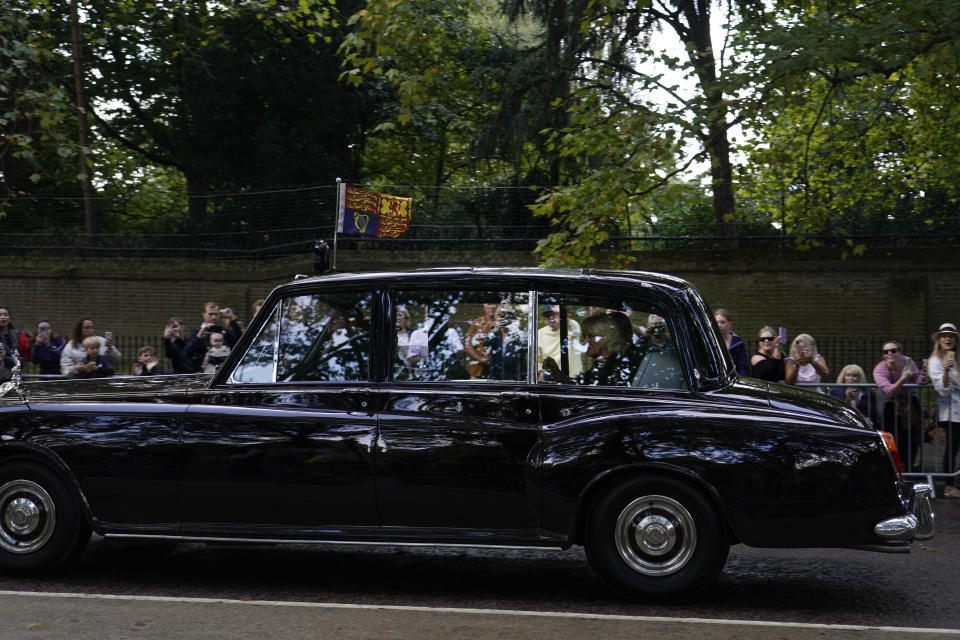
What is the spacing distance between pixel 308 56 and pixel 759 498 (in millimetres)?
20564

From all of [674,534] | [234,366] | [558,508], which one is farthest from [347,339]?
[674,534]

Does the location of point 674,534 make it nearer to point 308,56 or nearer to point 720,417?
point 720,417

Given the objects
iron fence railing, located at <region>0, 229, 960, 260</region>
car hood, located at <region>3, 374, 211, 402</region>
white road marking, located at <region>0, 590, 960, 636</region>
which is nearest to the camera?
white road marking, located at <region>0, 590, 960, 636</region>

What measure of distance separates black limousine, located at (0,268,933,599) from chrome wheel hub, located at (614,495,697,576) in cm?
1

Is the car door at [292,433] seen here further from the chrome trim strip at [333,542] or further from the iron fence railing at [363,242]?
the iron fence railing at [363,242]

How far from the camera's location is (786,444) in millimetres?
6047

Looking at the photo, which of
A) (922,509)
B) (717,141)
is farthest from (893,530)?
(717,141)

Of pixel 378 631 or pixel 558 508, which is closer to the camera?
pixel 378 631

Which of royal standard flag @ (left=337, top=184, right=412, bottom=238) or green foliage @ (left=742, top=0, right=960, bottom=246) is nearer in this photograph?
green foliage @ (left=742, top=0, right=960, bottom=246)

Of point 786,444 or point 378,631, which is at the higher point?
point 786,444

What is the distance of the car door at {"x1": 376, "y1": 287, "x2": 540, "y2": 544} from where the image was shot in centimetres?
627

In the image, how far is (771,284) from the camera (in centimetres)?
2169

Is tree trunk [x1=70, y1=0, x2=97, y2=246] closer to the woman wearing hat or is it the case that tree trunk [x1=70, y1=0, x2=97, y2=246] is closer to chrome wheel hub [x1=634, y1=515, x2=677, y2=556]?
the woman wearing hat

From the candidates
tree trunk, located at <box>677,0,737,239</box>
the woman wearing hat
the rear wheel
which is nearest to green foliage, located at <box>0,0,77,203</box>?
tree trunk, located at <box>677,0,737,239</box>
